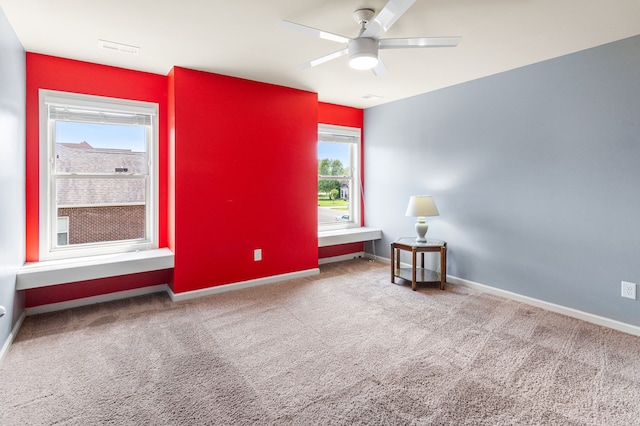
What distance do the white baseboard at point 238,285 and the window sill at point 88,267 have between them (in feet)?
1.12

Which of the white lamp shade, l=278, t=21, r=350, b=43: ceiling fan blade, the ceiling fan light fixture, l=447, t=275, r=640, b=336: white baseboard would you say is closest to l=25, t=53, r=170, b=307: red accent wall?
Answer: l=278, t=21, r=350, b=43: ceiling fan blade

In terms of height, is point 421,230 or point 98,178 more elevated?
point 98,178

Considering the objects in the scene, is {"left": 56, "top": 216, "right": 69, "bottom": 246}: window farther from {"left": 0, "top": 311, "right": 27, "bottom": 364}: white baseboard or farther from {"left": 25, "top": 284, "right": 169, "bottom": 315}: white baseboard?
{"left": 0, "top": 311, "right": 27, "bottom": 364}: white baseboard

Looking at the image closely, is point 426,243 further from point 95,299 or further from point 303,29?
point 95,299

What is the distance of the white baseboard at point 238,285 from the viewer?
3.42 meters

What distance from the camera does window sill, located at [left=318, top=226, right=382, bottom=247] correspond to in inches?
179

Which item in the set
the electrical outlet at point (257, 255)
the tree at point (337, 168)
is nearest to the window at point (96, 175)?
the electrical outlet at point (257, 255)

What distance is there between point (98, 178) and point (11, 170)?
90 centimetres

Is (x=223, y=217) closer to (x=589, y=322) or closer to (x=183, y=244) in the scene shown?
(x=183, y=244)

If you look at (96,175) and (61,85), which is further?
(96,175)

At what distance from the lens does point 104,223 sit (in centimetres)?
351

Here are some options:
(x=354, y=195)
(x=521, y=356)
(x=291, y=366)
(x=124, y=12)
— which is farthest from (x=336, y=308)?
(x=124, y=12)

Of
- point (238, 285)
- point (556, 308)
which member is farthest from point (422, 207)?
point (238, 285)

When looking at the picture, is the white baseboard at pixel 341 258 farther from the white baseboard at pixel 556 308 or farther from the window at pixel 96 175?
the window at pixel 96 175
